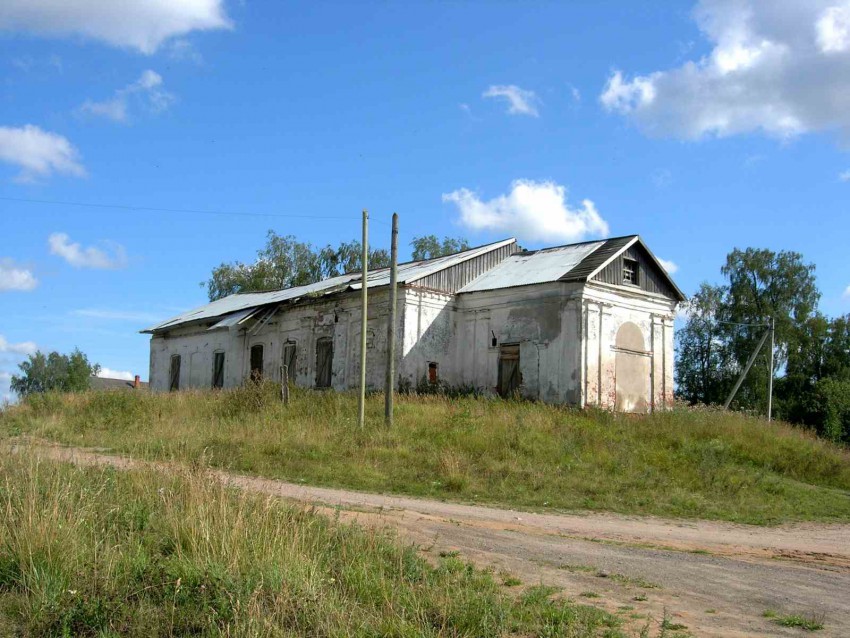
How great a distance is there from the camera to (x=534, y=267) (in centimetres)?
2786

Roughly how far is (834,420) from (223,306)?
31829 mm

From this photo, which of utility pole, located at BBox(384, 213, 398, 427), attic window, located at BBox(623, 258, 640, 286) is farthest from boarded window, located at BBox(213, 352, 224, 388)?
attic window, located at BBox(623, 258, 640, 286)

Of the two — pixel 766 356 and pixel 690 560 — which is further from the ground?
pixel 766 356

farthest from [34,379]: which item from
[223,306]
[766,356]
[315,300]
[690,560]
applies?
[690,560]

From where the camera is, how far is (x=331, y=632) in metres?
5.55

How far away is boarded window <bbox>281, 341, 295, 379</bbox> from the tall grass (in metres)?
23.6

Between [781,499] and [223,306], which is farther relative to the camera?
[223,306]

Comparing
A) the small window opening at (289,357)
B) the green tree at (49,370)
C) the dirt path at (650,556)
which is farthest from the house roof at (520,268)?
the green tree at (49,370)

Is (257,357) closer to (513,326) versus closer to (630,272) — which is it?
(513,326)

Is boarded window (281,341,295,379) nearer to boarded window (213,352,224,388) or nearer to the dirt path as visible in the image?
boarded window (213,352,224,388)

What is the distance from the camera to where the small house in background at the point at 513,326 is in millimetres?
24984

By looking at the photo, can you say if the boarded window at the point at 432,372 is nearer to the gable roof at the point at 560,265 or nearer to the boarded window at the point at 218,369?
the gable roof at the point at 560,265

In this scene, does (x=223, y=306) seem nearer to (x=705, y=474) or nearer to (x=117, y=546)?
(x=705, y=474)

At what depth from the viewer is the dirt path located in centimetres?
664
